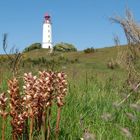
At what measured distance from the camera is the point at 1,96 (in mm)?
2830

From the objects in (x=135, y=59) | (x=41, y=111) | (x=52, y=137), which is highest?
(x=135, y=59)

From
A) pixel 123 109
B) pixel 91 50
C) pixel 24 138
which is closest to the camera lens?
pixel 24 138

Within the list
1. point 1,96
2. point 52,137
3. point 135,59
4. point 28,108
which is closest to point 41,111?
point 28,108

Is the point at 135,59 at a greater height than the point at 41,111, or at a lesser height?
greater

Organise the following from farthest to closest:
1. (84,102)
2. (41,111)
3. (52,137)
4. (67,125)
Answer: (84,102), (67,125), (52,137), (41,111)

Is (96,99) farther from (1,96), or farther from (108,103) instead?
(1,96)

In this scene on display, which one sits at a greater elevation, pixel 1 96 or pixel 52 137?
pixel 1 96

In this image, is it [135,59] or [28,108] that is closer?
[28,108]

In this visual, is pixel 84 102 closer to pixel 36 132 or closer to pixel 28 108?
pixel 36 132

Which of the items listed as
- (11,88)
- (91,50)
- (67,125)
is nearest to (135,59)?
(67,125)

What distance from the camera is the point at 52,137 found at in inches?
172

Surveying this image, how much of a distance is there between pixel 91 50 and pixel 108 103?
39009 millimetres

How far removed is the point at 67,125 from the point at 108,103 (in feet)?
6.29

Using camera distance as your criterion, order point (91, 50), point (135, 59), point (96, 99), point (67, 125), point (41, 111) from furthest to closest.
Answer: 1. point (91, 50)
2. point (135, 59)
3. point (96, 99)
4. point (67, 125)
5. point (41, 111)
